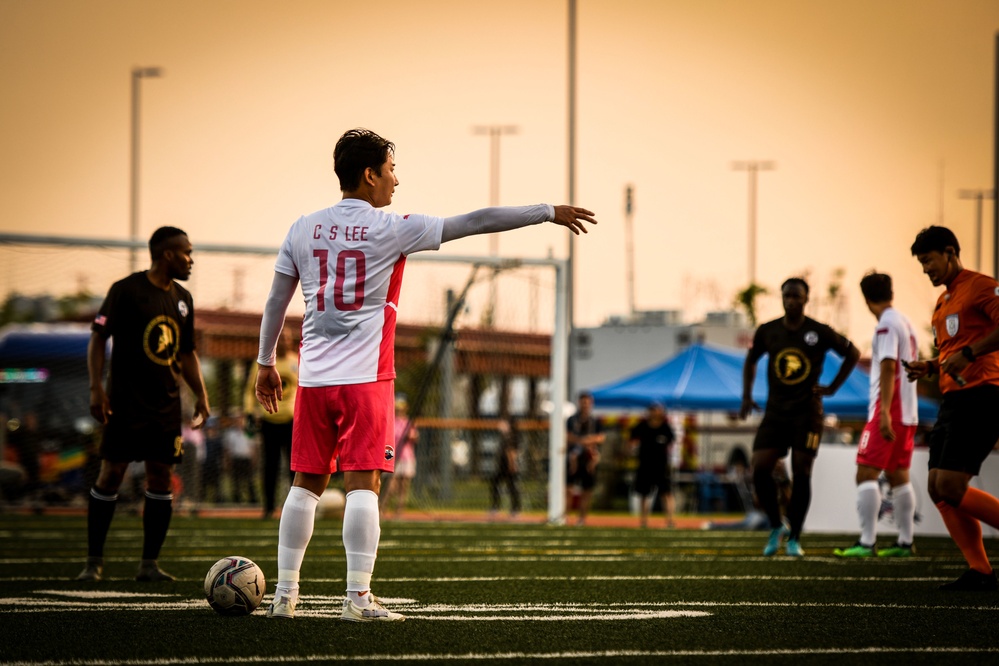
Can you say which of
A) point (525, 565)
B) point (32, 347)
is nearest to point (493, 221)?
point (525, 565)

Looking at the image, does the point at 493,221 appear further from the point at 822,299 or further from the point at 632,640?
the point at 822,299

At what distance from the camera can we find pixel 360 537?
5672 millimetres

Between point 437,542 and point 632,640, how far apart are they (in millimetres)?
7504

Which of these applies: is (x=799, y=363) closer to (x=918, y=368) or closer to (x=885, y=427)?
(x=885, y=427)

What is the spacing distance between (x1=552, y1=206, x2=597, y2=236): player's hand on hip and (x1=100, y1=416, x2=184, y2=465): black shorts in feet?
11.4

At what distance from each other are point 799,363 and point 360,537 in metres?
6.28

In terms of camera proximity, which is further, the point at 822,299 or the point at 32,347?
the point at 822,299

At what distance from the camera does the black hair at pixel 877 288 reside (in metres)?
10.7

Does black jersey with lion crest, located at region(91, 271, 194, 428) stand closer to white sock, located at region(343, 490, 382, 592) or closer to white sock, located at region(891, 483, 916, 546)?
white sock, located at region(343, 490, 382, 592)

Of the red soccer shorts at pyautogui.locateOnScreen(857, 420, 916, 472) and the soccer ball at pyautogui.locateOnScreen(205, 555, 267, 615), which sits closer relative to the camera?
the soccer ball at pyautogui.locateOnScreen(205, 555, 267, 615)

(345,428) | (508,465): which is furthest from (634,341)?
(345,428)

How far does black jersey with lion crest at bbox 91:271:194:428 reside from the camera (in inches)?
330

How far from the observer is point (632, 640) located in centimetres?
520

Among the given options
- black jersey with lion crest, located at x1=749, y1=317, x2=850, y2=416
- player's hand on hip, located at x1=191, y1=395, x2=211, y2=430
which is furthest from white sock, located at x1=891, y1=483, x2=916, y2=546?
player's hand on hip, located at x1=191, y1=395, x2=211, y2=430
